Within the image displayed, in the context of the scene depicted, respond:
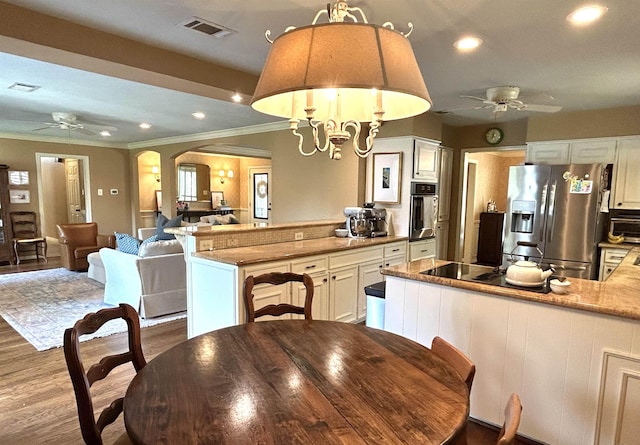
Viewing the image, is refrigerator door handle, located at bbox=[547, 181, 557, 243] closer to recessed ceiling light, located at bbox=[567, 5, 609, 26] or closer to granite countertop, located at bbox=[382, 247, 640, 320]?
granite countertop, located at bbox=[382, 247, 640, 320]

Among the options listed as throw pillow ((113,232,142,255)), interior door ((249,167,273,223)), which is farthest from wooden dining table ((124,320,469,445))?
interior door ((249,167,273,223))

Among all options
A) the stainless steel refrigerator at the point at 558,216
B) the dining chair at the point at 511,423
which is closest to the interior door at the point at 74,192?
the stainless steel refrigerator at the point at 558,216

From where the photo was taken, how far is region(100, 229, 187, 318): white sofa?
4180 millimetres

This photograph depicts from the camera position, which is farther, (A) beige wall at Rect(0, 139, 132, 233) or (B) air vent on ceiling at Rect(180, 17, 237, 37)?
(A) beige wall at Rect(0, 139, 132, 233)

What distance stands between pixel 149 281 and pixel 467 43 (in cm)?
383

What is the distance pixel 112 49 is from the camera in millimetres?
2611

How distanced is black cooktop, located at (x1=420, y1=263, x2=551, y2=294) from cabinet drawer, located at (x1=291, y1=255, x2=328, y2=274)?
3.98 ft

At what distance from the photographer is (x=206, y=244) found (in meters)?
3.38

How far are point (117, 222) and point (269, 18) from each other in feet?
26.6

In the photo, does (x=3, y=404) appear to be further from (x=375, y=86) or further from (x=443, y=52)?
(x=443, y=52)

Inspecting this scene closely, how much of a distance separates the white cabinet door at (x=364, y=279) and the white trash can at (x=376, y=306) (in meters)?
1.13

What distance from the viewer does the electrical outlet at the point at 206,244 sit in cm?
334

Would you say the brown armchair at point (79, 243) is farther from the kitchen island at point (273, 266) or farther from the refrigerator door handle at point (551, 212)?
the refrigerator door handle at point (551, 212)

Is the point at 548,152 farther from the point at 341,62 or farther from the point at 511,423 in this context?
the point at 511,423
